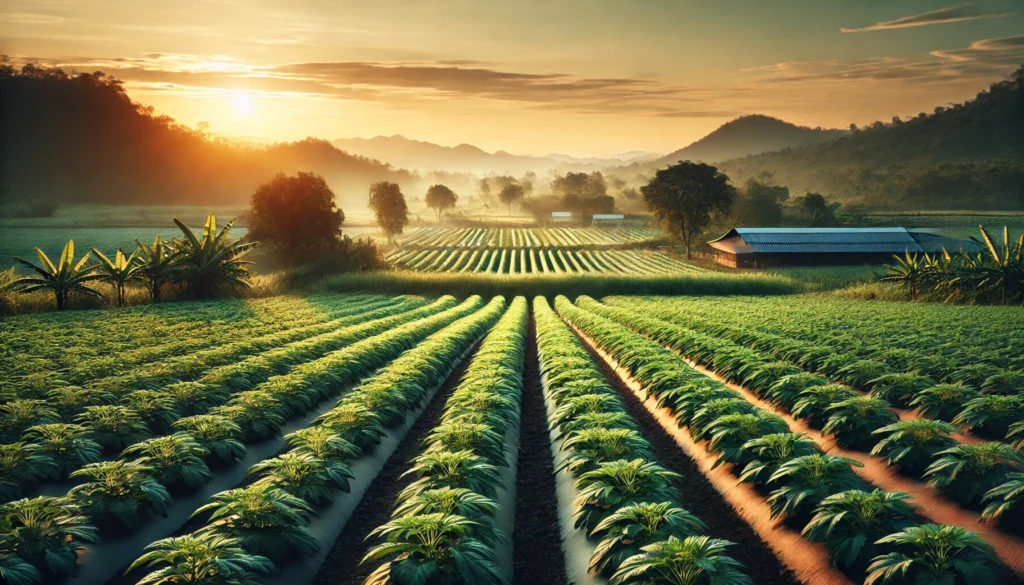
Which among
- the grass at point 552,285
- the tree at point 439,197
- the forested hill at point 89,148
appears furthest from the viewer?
the tree at point 439,197

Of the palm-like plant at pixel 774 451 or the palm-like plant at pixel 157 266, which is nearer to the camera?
the palm-like plant at pixel 774 451

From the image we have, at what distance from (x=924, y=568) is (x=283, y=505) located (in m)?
6.23

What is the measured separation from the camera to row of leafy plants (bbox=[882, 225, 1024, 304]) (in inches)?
1328

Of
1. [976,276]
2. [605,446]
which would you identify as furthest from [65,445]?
[976,276]

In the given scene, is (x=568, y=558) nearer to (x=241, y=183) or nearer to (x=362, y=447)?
(x=362, y=447)

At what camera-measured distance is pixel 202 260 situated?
128 ft

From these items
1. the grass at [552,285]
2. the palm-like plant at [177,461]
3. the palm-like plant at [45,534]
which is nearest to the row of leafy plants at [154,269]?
the grass at [552,285]

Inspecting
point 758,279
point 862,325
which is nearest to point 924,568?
point 862,325

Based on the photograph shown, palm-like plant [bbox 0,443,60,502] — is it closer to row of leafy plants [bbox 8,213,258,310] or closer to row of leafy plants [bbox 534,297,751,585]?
row of leafy plants [bbox 534,297,751,585]

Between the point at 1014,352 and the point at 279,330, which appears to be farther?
the point at 279,330

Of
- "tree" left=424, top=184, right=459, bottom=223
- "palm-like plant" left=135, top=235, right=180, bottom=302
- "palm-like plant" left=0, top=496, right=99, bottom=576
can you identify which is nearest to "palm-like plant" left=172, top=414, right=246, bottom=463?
"palm-like plant" left=0, top=496, right=99, bottom=576

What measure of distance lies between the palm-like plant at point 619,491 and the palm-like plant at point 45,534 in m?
5.37

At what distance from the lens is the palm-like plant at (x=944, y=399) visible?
33.6 feet

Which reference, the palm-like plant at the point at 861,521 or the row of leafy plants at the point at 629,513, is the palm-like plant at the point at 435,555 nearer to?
the row of leafy plants at the point at 629,513
